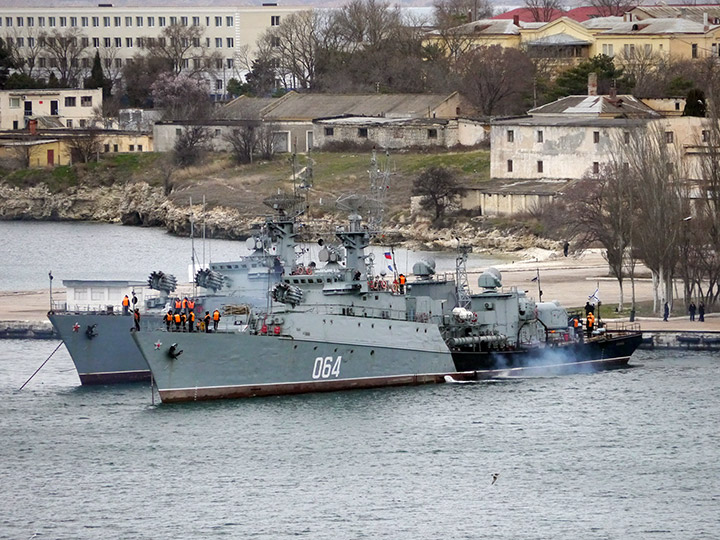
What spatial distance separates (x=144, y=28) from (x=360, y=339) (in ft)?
415

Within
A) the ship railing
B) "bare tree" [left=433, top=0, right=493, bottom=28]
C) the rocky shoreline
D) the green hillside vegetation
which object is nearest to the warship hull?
the ship railing

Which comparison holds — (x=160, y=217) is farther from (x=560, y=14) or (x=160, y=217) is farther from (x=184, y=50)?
(x=560, y=14)

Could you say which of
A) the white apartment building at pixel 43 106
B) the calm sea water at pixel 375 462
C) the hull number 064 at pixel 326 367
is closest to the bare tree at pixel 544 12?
the white apartment building at pixel 43 106

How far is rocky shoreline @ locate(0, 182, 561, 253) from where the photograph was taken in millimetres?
105562

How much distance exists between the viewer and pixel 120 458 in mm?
52469

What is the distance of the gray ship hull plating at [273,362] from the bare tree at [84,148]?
3063 inches

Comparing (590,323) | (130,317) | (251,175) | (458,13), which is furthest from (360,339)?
(458,13)

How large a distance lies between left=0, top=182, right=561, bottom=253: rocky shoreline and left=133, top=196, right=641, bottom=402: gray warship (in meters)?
35.5

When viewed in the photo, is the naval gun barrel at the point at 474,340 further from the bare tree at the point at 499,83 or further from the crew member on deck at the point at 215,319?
the bare tree at the point at 499,83

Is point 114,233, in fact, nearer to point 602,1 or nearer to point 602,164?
point 602,164

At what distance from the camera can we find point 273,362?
5944 cm

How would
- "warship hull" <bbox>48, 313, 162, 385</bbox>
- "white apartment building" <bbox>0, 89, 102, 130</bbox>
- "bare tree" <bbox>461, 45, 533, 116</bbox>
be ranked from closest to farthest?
"warship hull" <bbox>48, 313, 162, 385</bbox> < "bare tree" <bbox>461, 45, 533, 116</bbox> < "white apartment building" <bbox>0, 89, 102, 130</bbox>

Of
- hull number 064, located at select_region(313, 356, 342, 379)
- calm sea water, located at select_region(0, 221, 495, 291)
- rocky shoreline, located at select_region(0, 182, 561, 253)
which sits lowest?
hull number 064, located at select_region(313, 356, 342, 379)

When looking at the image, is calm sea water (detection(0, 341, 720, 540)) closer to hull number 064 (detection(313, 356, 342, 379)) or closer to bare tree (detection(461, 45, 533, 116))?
hull number 064 (detection(313, 356, 342, 379))
